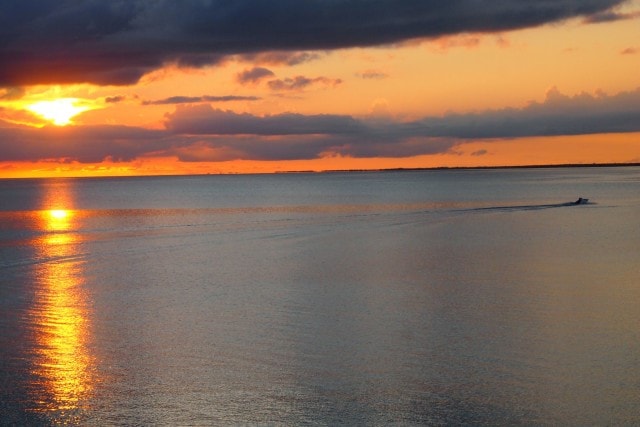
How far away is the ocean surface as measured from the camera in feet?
38.2

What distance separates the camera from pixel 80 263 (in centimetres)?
3014

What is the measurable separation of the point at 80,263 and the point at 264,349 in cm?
1710

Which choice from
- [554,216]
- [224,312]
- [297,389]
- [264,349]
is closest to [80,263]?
[224,312]

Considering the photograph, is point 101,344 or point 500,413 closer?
point 500,413

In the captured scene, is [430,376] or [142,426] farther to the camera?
[430,376]

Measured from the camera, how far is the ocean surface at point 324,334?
1165 cm

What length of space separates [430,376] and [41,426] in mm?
6271

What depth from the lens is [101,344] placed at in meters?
16.0

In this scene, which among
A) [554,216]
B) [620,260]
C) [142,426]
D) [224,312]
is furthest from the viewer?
[554,216]

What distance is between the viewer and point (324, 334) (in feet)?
54.3

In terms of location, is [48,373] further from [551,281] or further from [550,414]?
[551,281]

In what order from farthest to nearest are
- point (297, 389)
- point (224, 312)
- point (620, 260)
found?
point (620, 260) → point (224, 312) → point (297, 389)

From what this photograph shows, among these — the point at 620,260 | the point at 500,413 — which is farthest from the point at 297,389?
the point at 620,260

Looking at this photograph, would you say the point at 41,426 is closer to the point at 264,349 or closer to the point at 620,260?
the point at 264,349
